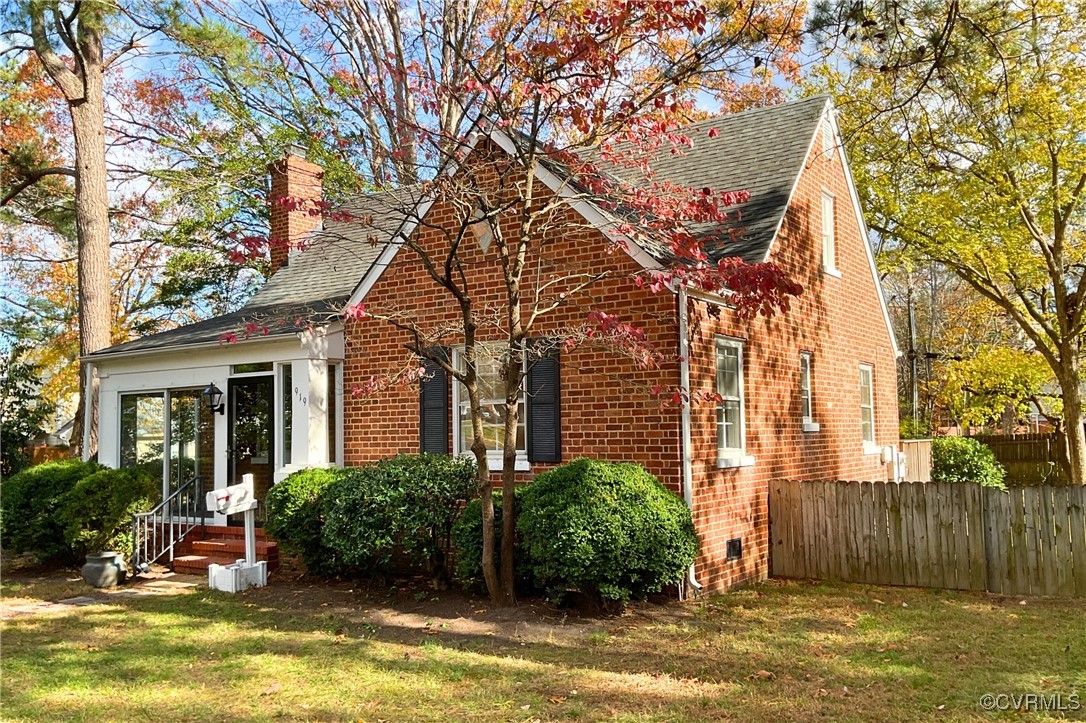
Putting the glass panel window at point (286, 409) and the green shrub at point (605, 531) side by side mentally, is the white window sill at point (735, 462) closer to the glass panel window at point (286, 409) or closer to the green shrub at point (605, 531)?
the green shrub at point (605, 531)

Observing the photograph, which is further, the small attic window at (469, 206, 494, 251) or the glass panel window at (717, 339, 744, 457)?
the small attic window at (469, 206, 494, 251)

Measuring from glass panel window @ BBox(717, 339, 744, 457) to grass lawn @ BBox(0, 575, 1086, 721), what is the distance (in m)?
1.91

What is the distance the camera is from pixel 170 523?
1276cm

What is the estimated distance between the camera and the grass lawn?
236 inches

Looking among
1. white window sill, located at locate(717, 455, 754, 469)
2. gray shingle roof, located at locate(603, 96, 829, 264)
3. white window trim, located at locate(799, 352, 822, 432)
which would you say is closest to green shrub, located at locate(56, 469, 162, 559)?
white window sill, located at locate(717, 455, 754, 469)

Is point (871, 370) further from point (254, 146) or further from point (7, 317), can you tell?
point (7, 317)

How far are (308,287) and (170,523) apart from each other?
4973mm

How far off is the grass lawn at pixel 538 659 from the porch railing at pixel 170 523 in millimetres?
2380

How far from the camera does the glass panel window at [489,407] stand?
10930 millimetres

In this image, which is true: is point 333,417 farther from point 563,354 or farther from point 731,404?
point 731,404

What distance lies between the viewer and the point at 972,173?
1755cm

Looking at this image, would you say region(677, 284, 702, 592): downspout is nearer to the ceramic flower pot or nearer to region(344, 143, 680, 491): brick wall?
region(344, 143, 680, 491): brick wall
